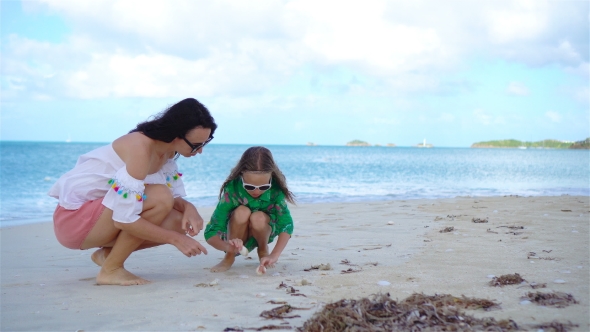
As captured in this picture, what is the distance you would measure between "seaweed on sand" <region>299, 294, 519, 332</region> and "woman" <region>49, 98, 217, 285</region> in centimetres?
119

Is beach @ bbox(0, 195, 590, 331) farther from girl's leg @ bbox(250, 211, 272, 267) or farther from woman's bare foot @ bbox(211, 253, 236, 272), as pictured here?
girl's leg @ bbox(250, 211, 272, 267)

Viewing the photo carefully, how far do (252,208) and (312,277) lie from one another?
744 mm

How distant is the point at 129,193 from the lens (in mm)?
3273

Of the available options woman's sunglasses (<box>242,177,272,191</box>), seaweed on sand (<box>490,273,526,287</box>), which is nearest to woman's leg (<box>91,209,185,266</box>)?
woman's sunglasses (<box>242,177,272,191</box>)

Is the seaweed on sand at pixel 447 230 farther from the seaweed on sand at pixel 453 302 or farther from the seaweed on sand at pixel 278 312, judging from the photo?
the seaweed on sand at pixel 278 312

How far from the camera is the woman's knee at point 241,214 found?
3883mm

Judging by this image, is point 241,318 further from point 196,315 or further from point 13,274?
point 13,274

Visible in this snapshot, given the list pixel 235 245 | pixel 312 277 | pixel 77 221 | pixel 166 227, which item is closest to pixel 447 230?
pixel 312 277

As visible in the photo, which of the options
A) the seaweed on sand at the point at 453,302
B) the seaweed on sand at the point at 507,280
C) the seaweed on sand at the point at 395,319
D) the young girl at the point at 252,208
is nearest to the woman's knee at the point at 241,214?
the young girl at the point at 252,208

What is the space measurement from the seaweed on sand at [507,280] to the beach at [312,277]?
0.18 feet

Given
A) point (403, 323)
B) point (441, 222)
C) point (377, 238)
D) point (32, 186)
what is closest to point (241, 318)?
point (403, 323)

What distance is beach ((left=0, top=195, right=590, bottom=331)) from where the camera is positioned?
269 cm

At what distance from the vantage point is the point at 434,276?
3.42m

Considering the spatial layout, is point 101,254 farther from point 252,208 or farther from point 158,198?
point 252,208
